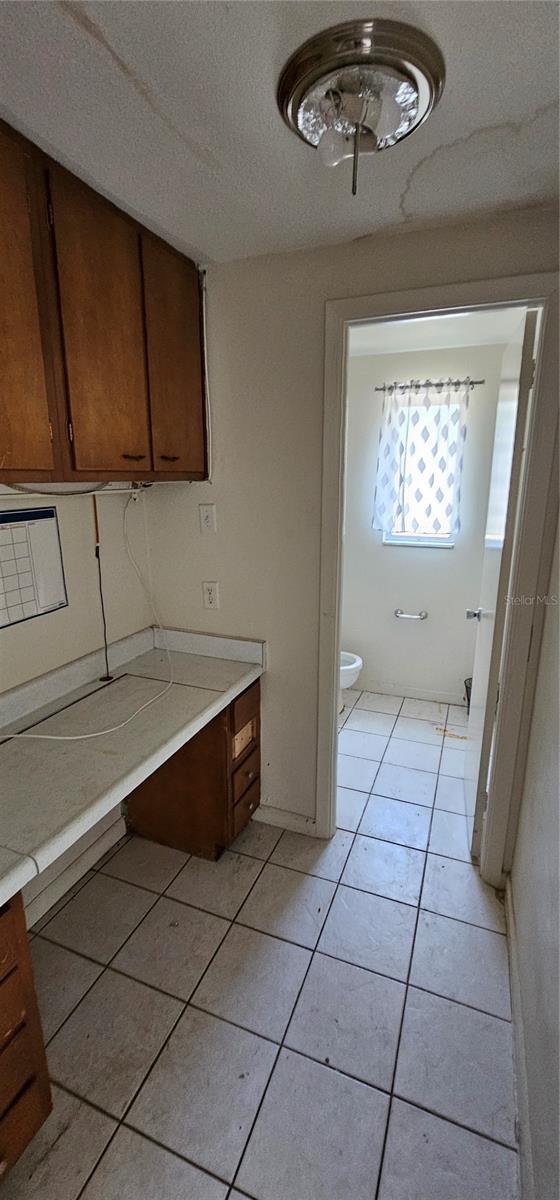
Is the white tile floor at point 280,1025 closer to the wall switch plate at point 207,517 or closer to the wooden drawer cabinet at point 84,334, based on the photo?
the wall switch plate at point 207,517

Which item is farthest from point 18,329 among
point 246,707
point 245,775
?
point 245,775

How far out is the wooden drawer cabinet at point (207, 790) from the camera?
1896 millimetres

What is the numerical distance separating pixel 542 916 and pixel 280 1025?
80 centimetres

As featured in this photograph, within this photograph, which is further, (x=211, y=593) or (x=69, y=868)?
(x=211, y=593)

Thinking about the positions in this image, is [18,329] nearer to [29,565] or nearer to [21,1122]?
[29,565]

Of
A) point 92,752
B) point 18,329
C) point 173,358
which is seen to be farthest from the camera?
point 173,358

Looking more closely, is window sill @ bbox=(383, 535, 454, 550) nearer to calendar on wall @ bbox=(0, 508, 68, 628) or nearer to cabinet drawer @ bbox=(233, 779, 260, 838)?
cabinet drawer @ bbox=(233, 779, 260, 838)

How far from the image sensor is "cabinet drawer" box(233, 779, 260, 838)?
2.05m

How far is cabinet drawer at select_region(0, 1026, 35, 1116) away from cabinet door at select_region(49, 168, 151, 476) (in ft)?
4.35

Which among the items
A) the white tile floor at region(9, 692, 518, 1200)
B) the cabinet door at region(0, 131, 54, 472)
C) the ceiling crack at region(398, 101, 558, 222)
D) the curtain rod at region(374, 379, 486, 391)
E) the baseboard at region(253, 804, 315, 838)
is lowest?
the white tile floor at region(9, 692, 518, 1200)

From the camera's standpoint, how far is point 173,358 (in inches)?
67.0
